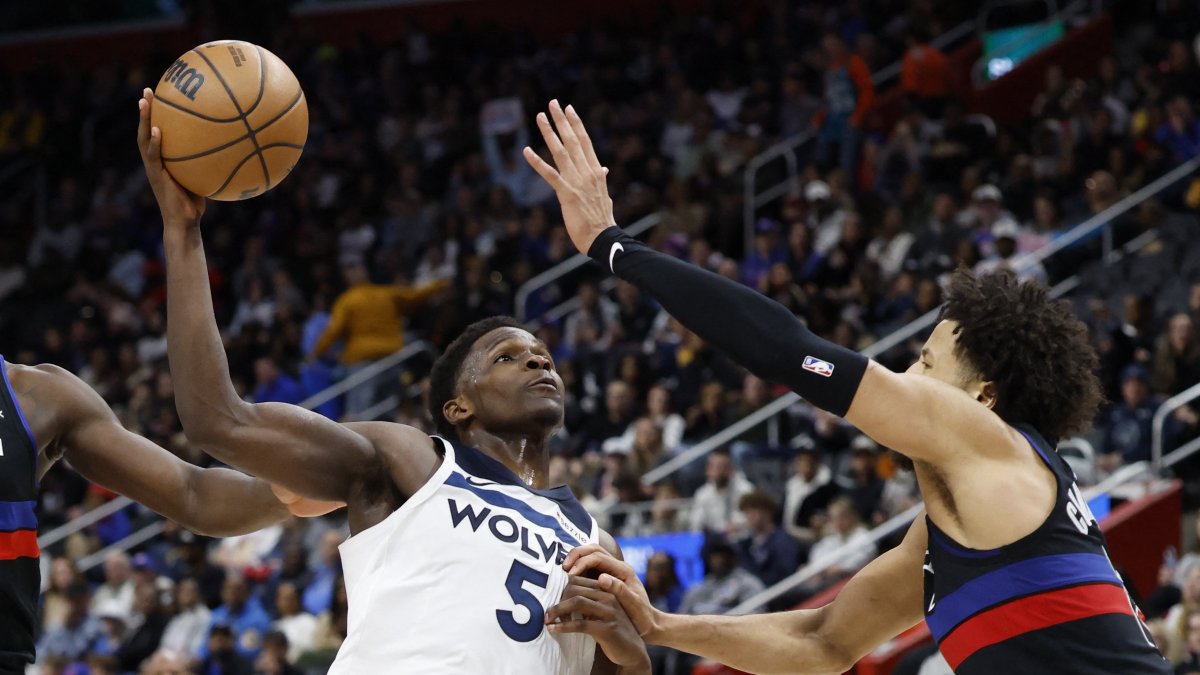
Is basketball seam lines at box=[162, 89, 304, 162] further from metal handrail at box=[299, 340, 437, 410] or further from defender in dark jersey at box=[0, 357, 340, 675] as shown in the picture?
metal handrail at box=[299, 340, 437, 410]

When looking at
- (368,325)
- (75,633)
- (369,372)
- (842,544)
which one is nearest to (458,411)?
(842,544)

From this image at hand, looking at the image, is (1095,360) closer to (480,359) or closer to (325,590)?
(480,359)

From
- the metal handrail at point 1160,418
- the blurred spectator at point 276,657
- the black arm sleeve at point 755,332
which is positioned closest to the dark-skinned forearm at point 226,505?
the black arm sleeve at point 755,332

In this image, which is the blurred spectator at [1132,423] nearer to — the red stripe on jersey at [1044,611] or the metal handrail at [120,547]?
the red stripe on jersey at [1044,611]

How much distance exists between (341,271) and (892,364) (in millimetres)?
7240

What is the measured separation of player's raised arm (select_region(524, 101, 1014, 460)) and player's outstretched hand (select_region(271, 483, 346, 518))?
991 mm

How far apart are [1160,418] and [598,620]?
6537mm

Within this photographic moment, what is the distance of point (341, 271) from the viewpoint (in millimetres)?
16922

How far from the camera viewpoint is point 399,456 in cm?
390

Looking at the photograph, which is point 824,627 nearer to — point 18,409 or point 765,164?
point 18,409

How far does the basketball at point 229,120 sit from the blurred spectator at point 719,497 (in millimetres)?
7182

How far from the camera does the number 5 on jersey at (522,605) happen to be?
3891mm

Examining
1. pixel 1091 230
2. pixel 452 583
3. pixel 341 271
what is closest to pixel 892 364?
pixel 1091 230

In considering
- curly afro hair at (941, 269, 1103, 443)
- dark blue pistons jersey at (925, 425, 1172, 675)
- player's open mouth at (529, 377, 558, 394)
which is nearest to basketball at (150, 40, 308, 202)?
player's open mouth at (529, 377, 558, 394)
